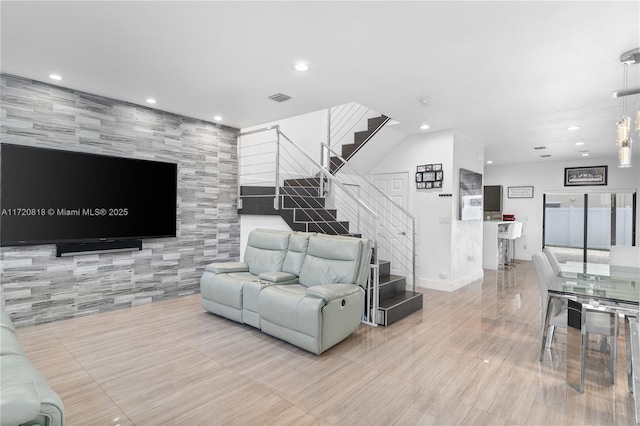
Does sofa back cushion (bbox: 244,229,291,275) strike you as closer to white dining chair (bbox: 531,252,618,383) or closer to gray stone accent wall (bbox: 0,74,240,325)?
gray stone accent wall (bbox: 0,74,240,325)

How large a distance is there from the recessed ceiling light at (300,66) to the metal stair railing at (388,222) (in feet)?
8.44

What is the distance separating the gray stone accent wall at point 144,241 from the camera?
3545 millimetres

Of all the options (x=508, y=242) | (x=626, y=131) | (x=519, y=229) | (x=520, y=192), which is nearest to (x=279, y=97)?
(x=626, y=131)

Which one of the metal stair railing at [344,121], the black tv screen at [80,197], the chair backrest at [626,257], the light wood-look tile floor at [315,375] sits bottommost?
the light wood-look tile floor at [315,375]

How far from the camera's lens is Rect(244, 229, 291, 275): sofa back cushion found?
409 centimetres

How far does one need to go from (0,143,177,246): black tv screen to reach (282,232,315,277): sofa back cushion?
6.11 feet

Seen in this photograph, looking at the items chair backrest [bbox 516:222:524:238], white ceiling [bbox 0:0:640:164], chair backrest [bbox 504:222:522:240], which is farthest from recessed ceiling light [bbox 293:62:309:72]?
chair backrest [bbox 516:222:524:238]

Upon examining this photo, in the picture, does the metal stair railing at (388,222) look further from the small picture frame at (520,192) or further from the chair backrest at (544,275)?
the small picture frame at (520,192)

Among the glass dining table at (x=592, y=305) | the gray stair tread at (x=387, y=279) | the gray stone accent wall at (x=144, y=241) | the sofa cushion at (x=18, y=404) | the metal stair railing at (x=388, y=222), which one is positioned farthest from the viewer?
the metal stair railing at (x=388, y=222)

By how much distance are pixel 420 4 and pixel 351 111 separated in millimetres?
4005

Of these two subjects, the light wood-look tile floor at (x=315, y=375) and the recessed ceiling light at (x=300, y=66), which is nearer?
the light wood-look tile floor at (x=315, y=375)

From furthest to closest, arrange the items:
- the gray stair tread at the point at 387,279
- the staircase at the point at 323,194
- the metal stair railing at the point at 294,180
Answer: the metal stair railing at the point at 294,180, the staircase at the point at 323,194, the gray stair tread at the point at 387,279

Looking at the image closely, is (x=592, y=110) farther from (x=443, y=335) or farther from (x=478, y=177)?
(x=443, y=335)

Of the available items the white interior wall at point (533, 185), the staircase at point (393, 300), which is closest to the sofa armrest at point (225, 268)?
the staircase at point (393, 300)
